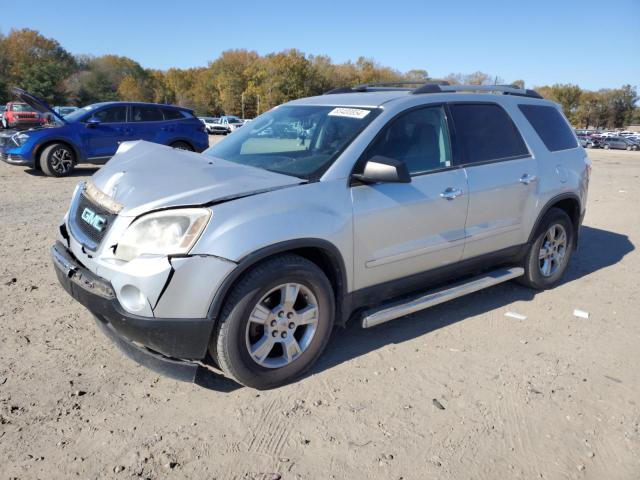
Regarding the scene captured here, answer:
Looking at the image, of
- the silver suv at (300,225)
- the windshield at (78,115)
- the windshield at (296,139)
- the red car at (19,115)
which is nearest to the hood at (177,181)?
the silver suv at (300,225)

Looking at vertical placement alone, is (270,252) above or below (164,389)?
above

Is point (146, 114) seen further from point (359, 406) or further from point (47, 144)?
point (359, 406)

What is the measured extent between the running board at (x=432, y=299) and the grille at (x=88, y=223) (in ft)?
5.63

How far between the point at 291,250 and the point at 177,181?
31.1 inches

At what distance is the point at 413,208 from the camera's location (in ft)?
11.7

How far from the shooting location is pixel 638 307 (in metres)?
4.69

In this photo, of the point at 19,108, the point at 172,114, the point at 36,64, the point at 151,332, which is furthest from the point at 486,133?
the point at 36,64

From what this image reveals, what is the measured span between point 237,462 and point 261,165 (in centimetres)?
194

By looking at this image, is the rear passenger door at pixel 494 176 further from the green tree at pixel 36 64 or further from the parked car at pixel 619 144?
the green tree at pixel 36 64

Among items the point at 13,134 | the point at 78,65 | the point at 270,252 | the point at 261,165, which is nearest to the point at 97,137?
the point at 13,134

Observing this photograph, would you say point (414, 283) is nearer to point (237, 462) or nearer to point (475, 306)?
point (475, 306)

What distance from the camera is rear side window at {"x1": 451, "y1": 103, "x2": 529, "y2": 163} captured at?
160 inches

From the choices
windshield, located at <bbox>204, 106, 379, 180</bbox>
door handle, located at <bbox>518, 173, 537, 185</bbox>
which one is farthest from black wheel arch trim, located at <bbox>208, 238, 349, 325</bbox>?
door handle, located at <bbox>518, 173, 537, 185</bbox>

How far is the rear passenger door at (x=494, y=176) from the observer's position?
13.2ft
